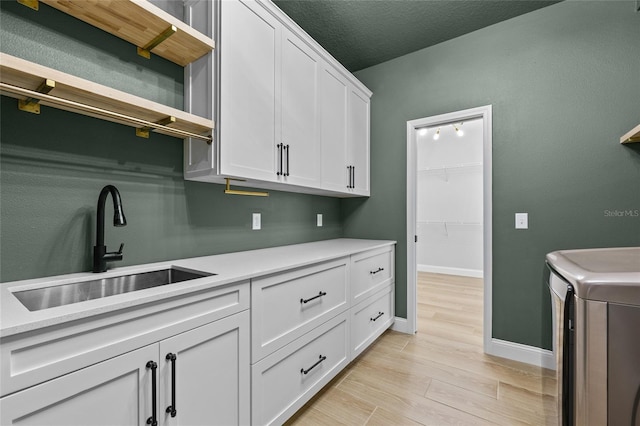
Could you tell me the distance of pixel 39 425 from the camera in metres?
0.77

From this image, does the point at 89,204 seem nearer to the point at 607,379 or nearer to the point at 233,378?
the point at 233,378

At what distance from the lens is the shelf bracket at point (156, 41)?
4.52 feet

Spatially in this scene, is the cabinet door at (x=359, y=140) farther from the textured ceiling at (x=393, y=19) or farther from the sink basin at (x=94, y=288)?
the sink basin at (x=94, y=288)

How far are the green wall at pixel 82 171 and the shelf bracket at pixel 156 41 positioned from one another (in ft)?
0.11

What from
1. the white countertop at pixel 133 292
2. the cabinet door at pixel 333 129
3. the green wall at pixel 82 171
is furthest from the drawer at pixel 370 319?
the green wall at pixel 82 171

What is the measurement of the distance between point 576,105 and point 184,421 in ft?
10.2

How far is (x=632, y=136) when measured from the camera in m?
1.84

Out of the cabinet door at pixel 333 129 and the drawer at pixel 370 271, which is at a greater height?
the cabinet door at pixel 333 129

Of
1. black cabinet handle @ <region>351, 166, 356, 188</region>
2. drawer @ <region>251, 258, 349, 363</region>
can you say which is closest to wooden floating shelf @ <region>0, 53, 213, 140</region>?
drawer @ <region>251, 258, 349, 363</region>

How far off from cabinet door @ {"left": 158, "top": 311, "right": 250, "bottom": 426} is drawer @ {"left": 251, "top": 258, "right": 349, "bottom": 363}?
0.28ft

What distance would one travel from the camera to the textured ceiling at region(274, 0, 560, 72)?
2238 mm

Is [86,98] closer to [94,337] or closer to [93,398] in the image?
[94,337]

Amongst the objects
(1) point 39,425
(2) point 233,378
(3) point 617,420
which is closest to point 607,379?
(3) point 617,420

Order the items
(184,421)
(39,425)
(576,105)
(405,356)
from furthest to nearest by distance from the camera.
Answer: (405,356), (576,105), (184,421), (39,425)
